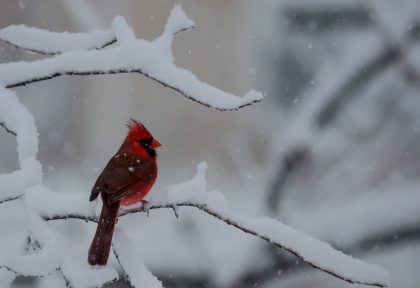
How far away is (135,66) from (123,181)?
458mm

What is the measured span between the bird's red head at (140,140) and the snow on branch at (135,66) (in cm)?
42

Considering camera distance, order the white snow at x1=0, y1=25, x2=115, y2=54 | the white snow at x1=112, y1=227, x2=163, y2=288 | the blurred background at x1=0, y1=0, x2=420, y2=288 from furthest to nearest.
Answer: the blurred background at x1=0, y1=0, x2=420, y2=288 < the white snow at x1=0, y1=25, x2=115, y2=54 < the white snow at x1=112, y1=227, x2=163, y2=288

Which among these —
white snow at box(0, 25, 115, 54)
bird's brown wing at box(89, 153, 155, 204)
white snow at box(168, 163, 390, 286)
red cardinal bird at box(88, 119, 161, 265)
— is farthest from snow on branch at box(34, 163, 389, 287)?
white snow at box(0, 25, 115, 54)

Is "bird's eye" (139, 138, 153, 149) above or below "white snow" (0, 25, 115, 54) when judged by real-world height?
above

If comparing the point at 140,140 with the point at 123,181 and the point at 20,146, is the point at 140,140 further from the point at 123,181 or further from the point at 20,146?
the point at 20,146

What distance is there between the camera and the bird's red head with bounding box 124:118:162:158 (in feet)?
7.91

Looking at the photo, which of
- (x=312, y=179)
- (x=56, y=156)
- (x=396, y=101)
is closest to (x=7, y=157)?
(x=56, y=156)

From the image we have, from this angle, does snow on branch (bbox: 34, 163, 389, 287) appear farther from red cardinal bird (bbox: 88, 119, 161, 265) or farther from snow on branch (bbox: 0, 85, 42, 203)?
snow on branch (bbox: 0, 85, 42, 203)

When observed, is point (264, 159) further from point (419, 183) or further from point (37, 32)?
point (37, 32)

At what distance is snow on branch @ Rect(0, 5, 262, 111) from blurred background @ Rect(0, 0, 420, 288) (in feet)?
11.1

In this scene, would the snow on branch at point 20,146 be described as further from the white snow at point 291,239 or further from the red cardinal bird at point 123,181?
the white snow at point 291,239

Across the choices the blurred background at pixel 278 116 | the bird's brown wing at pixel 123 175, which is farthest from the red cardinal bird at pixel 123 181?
the blurred background at pixel 278 116

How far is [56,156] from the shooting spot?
249 inches

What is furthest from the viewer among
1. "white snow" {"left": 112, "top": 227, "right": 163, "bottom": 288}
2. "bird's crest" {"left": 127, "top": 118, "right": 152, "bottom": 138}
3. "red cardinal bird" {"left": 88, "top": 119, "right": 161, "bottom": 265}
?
"bird's crest" {"left": 127, "top": 118, "right": 152, "bottom": 138}
